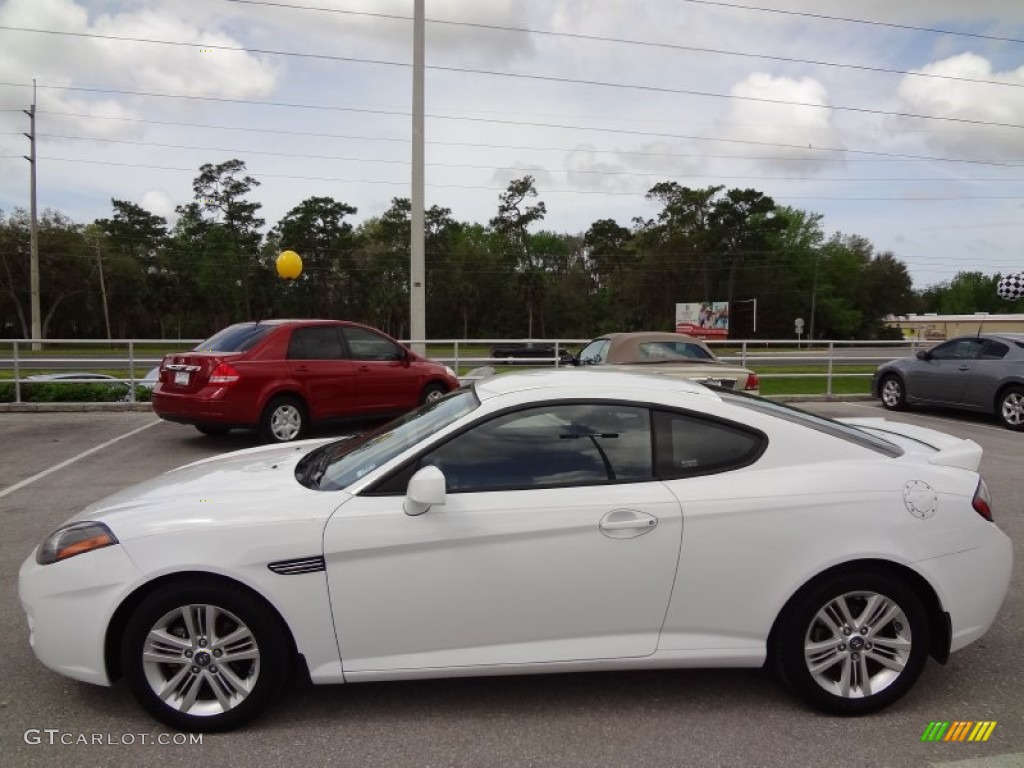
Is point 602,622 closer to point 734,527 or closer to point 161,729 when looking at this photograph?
point 734,527

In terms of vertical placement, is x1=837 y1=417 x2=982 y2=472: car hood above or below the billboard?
below

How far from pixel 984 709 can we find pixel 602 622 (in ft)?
5.71

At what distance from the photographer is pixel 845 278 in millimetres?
84500

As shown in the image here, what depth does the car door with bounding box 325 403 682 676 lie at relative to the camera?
293 centimetres

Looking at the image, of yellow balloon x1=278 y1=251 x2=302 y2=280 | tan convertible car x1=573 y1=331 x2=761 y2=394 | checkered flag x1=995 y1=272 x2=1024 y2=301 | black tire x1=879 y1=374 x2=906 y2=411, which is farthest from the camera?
checkered flag x1=995 y1=272 x2=1024 y2=301

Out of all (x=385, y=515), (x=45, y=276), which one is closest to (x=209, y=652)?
(x=385, y=515)

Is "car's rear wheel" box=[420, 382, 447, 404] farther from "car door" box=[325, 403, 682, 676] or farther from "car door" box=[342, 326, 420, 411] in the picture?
"car door" box=[325, 403, 682, 676]

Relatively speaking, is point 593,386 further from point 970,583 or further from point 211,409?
point 211,409

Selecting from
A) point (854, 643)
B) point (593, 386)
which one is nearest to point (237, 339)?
point (593, 386)

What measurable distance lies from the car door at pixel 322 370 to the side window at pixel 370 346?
0.18 metres

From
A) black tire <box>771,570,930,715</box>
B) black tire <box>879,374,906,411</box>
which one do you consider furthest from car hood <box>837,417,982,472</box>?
black tire <box>879,374,906,411</box>

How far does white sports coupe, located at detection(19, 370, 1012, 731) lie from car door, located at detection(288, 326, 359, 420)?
20.2 feet

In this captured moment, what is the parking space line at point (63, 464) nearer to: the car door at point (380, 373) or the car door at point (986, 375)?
the car door at point (380, 373)

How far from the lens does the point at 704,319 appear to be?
48.3 m
